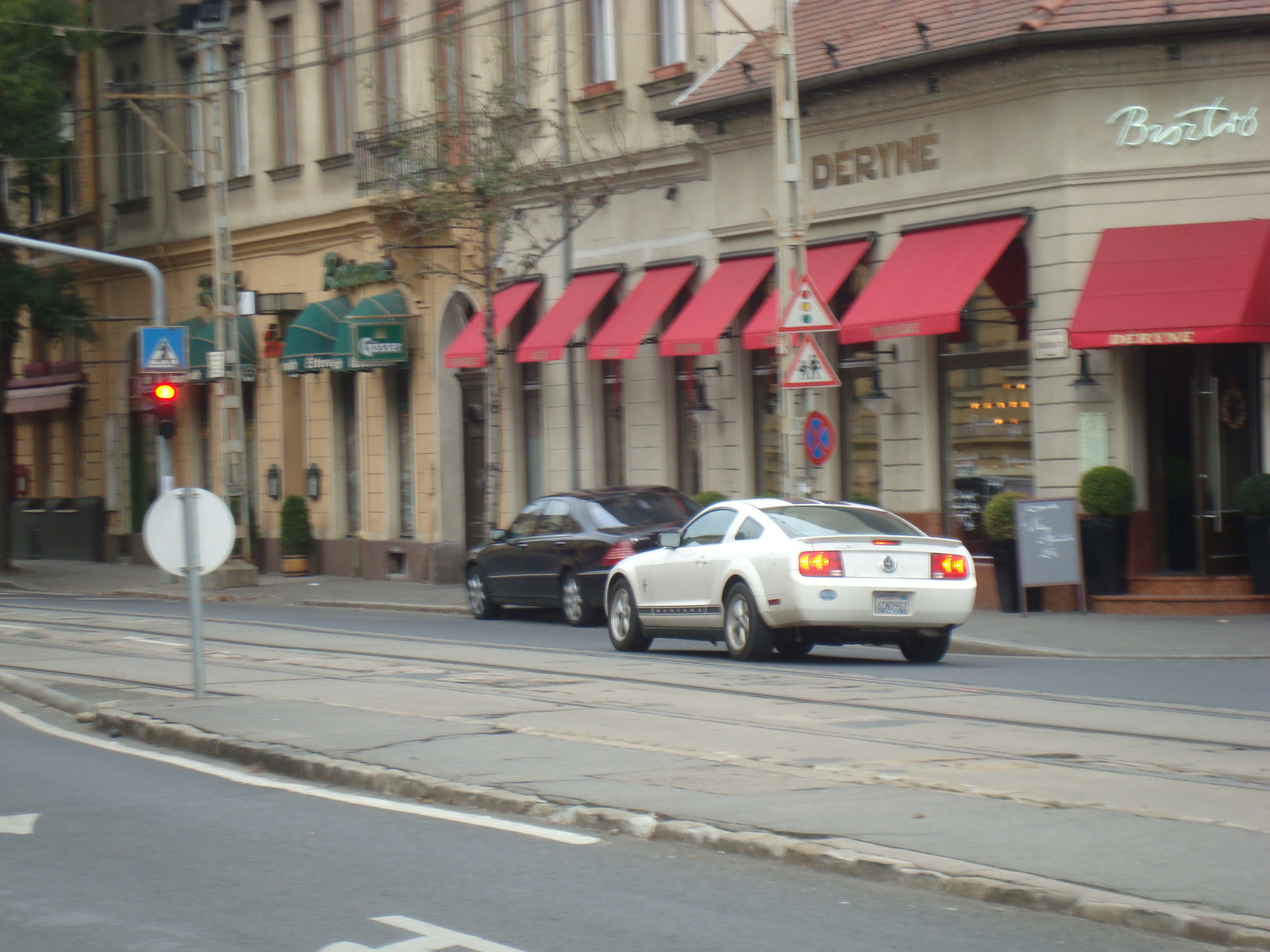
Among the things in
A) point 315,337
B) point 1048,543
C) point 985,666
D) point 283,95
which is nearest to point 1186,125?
point 1048,543

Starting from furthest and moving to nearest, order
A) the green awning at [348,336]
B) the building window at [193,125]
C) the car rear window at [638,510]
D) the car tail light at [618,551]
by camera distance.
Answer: the building window at [193,125]
the green awning at [348,336]
the car rear window at [638,510]
the car tail light at [618,551]

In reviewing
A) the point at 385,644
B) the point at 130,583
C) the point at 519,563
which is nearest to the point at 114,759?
the point at 385,644

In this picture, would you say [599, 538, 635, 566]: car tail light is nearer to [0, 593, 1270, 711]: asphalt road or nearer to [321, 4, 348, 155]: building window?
[0, 593, 1270, 711]: asphalt road

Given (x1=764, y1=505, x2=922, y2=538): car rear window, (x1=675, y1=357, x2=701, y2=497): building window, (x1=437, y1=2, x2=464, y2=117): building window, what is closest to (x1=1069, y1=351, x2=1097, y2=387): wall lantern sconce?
(x1=764, y1=505, x2=922, y2=538): car rear window

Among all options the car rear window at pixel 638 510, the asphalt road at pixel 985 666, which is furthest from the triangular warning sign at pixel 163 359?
the car rear window at pixel 638 510

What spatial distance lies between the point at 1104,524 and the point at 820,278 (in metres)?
5.26

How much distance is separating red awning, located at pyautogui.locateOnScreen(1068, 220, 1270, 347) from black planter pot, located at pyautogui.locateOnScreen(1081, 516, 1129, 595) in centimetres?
197

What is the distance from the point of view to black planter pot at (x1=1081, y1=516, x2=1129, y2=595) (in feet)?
61.7

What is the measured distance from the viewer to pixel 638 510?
66.0 feet

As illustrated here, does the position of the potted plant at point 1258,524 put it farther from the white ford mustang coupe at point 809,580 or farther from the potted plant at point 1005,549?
the white ford mustang coupe at point 809,580

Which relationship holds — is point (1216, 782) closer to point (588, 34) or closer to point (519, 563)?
point (519, 563)

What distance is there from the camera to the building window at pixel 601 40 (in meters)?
26.2

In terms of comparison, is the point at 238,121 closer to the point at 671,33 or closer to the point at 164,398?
the point at 671,33

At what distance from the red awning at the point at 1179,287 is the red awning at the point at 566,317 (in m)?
8.92
